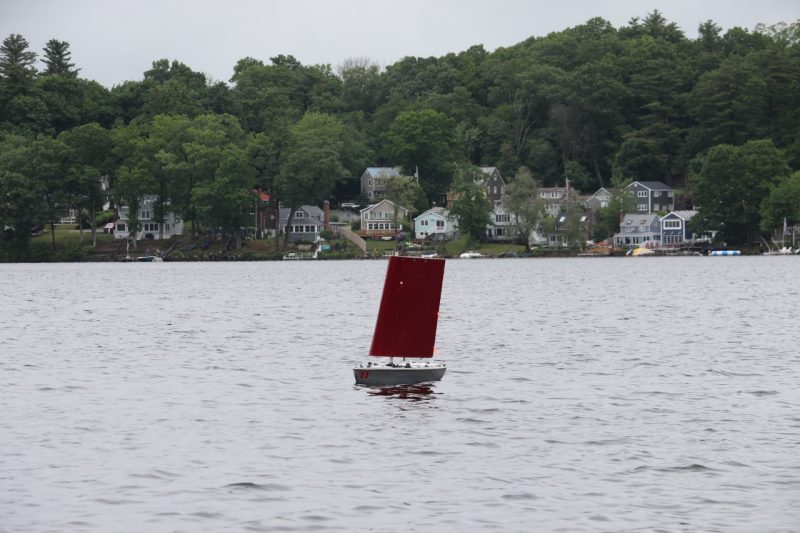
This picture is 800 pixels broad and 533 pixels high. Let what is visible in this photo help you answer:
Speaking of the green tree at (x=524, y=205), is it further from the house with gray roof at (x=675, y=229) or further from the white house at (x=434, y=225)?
the house with gray roof at (x=675, y=229)

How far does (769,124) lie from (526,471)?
616 feet

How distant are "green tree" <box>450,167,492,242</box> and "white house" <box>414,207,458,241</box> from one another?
5129 mm

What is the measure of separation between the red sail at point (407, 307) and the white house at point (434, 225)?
156 m

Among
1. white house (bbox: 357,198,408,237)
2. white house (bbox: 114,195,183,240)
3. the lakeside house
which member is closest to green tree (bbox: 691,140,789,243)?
the lakeside house

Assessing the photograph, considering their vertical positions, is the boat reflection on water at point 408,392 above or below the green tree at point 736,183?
below

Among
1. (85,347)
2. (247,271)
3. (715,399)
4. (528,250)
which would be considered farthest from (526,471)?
(528,250)

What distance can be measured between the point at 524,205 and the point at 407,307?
14599 centimetres

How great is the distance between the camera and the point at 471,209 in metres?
183

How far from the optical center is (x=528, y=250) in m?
188

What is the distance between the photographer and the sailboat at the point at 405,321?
109 feet

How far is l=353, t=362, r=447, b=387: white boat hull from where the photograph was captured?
1320 inches

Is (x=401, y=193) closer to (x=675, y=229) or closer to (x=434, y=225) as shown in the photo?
(x=434, y=225)

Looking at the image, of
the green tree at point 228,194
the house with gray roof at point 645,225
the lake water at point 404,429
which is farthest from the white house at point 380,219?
the lake water at point 404,429

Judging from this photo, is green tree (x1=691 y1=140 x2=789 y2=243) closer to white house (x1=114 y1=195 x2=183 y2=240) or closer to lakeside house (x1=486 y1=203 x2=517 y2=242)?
lakeside house (x1=486 y1=203 x2=517 y2=242)
